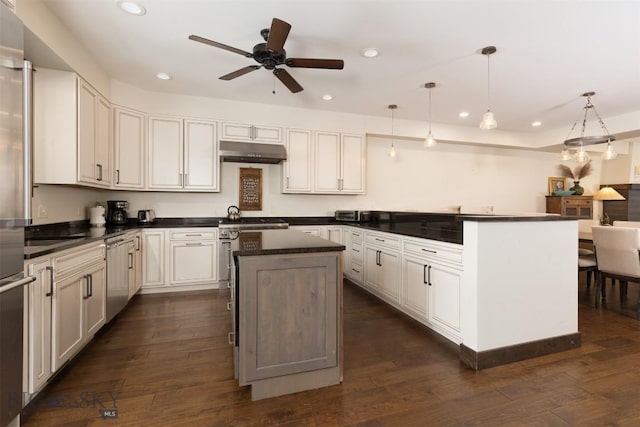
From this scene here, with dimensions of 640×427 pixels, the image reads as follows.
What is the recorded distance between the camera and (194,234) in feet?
13.2

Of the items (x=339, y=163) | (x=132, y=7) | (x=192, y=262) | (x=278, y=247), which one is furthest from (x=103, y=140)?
(x=339, y=163)

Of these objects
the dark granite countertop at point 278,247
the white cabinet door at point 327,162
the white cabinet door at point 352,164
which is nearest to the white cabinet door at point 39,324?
the dark granite countertop at point 278,247

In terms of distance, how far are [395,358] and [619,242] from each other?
289 cm

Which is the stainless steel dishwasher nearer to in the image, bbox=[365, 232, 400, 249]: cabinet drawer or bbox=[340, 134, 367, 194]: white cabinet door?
bbox=[365, 232, 400, 249]: cabinet drawer

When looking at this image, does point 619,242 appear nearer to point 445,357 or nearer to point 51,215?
point 445,357

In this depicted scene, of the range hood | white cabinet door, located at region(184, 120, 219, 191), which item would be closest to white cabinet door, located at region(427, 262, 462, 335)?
the range hood

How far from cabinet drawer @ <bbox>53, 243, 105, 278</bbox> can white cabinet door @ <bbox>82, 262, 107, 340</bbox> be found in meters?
0.08

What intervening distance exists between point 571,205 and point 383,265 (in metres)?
5.34

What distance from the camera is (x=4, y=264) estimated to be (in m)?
1.43

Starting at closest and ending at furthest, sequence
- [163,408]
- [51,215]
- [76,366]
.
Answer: [163,408]
[76,366]
[51,215]

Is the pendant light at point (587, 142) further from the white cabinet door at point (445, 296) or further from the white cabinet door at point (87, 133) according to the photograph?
the white cabinet door at point (87, 133)

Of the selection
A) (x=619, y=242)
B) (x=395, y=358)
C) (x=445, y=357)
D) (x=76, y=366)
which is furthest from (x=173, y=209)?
(x=619, y=242)

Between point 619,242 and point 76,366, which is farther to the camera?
point 619,242

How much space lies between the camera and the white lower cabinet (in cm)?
386
